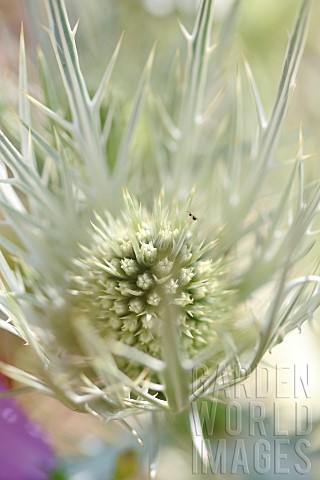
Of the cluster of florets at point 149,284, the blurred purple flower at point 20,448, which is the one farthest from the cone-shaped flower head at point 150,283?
the blurred purple flower at point 20,448

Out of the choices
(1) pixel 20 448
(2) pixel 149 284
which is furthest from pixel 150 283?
(1) pixel 20 448

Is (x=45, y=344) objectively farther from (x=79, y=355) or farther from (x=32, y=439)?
(x=32, y=439)

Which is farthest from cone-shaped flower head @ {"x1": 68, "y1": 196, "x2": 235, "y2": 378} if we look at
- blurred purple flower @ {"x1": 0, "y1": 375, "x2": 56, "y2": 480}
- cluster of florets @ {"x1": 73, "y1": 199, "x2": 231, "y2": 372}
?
blurred purple flower @ {"x1": 0, "y1": 375, "x2": 56, "y2": 480}

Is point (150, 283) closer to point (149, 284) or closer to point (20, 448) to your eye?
point (149, 284)

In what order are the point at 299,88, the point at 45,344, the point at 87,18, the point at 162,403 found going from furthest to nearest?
the point at 299,88 → the point at 87,18 → the point at 45,344 → the point at 162,403

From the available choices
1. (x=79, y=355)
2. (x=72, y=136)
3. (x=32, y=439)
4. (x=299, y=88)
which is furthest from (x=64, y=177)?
(x=299, y=88)

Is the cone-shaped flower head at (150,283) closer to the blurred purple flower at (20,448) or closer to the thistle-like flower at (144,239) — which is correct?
the thistle-like flower at (144,239)

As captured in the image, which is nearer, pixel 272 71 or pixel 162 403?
pixel 162 403
